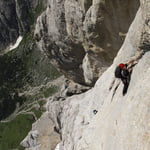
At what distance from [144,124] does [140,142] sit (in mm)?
1066

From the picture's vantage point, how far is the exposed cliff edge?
872 inches

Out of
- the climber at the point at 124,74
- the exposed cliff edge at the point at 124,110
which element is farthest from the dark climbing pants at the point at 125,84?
the exposed cliff edge at the point at 124,110

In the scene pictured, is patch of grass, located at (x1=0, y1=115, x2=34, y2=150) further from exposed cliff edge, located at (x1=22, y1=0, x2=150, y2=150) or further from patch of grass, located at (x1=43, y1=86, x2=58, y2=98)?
exposed cliff edge, located at (x1=22, y1=0, x2=150, y2=150)

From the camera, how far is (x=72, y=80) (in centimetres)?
6719

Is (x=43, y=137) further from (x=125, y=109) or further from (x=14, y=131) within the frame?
(x=14, y=131)

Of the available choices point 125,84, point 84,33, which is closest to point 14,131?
point 84,33

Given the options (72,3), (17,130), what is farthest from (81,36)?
(17,130)

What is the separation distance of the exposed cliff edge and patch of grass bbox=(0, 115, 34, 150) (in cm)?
13186

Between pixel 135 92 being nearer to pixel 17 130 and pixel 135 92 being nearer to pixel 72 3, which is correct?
pixel 72 3

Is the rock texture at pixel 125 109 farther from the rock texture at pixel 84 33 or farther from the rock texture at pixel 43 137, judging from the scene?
the rock texture at pixel 43 137

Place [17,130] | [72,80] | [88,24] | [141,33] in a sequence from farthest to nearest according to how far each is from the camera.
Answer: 1. [17,130]
2. [72,80]
3. [88,24]
4. [141,33]

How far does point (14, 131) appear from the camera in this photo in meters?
176

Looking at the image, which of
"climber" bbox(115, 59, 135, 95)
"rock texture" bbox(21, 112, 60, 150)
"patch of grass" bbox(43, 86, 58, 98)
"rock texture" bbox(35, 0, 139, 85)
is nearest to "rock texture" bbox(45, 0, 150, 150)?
"climber" bbox(115, 59, 135, 95)

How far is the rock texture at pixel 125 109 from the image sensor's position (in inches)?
871
